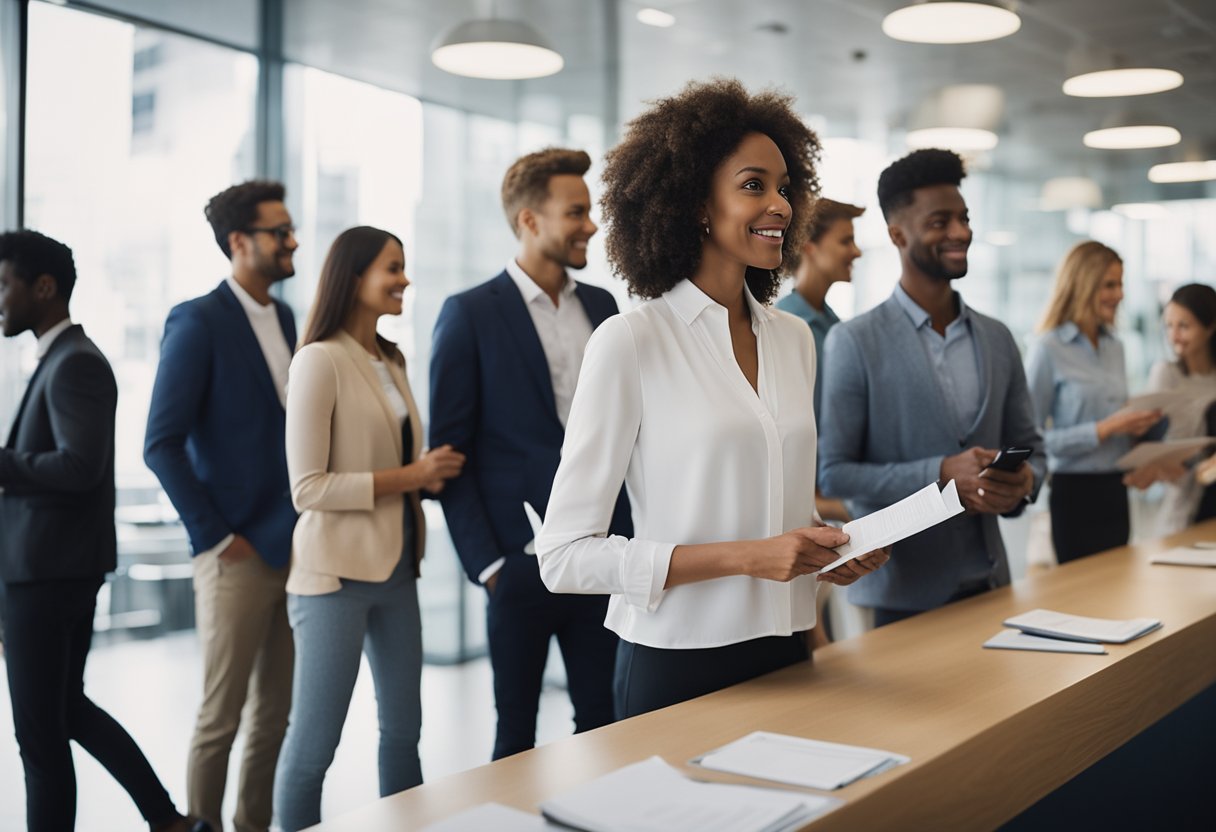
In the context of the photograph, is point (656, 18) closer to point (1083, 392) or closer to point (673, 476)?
point (1083, 392)

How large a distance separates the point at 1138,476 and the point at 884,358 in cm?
227

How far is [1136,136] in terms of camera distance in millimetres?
7238

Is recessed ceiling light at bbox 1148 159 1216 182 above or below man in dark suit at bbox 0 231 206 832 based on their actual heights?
above

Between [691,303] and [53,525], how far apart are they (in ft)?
6.08

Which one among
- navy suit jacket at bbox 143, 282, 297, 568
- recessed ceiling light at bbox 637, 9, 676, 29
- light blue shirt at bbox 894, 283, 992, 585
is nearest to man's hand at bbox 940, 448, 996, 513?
light blue shirt at bbox 894, 283, 992, 585

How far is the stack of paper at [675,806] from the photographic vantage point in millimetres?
1383

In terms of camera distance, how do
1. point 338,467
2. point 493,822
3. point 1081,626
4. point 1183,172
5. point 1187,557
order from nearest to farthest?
point 493,822 < point 1081,626 < point 338,467 < point 1187,557 < point 1183,172

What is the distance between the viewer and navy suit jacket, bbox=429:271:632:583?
3.05m

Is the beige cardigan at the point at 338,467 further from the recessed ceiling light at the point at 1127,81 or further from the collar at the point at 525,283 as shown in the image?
the recessed ceiling light at the point at 1127,81

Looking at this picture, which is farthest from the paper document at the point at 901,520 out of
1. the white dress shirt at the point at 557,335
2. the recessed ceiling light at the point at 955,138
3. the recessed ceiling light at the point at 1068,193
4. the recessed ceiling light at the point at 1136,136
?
the recessed ceiling light at the point at 1068,193

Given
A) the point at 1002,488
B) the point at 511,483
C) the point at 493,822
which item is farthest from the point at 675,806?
the point at 511,483

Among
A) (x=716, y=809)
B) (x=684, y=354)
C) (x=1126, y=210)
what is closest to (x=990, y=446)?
(x=684, y=354)

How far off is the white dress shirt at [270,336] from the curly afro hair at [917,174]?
1787mm

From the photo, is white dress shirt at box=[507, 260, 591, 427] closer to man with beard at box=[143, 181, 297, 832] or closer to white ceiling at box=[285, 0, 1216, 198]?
man with beard at box=[143, 181, 297, 832]
